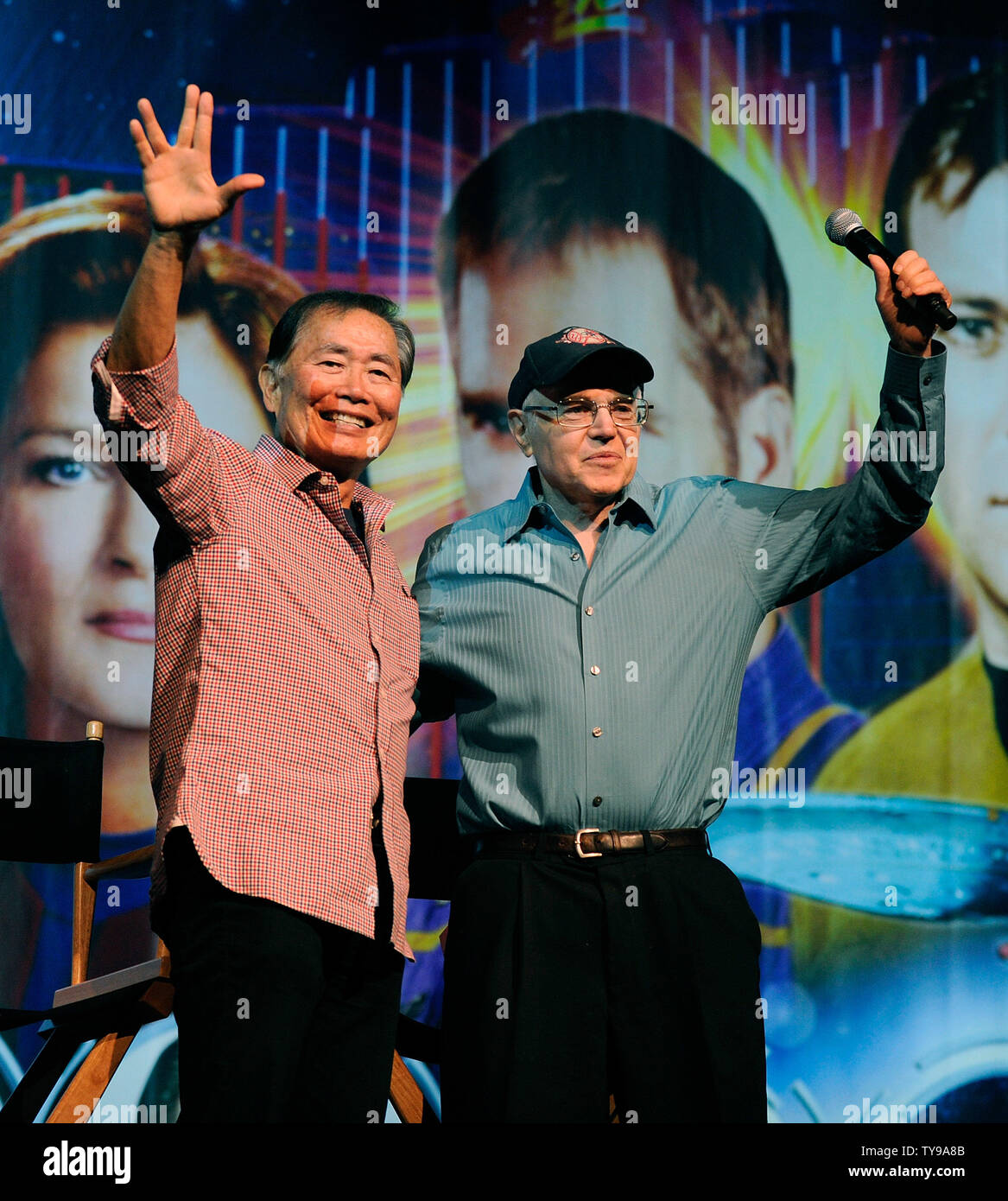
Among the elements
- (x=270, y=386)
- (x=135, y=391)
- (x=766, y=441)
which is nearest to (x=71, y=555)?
(x=270, y=386)

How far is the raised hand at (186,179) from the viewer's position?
1546 millimetres

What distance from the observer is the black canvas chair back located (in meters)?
2.57

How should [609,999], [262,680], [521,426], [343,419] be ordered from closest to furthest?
[262,680] → [609,999] → [343,419] → [521,426]

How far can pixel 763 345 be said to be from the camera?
11.8ft

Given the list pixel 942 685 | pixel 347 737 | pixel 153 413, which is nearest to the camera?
pixel 153 413

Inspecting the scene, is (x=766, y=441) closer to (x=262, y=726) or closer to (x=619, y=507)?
(x=619, y=507)

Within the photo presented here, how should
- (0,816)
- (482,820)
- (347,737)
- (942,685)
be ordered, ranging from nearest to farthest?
Result: (347,737)
(482,820)
(0,816)
(942,685)

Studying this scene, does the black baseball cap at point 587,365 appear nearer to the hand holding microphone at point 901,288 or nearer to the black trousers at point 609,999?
the hand holding microphone at point 901,288

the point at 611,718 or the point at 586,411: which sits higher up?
the point at 586,411

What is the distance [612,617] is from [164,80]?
254cm

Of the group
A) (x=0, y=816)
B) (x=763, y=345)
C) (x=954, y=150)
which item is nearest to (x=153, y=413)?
(x=0, y=816)

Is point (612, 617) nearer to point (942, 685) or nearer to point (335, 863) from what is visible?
point (335, 863)

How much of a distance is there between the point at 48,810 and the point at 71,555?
110 cm

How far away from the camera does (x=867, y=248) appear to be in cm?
181
